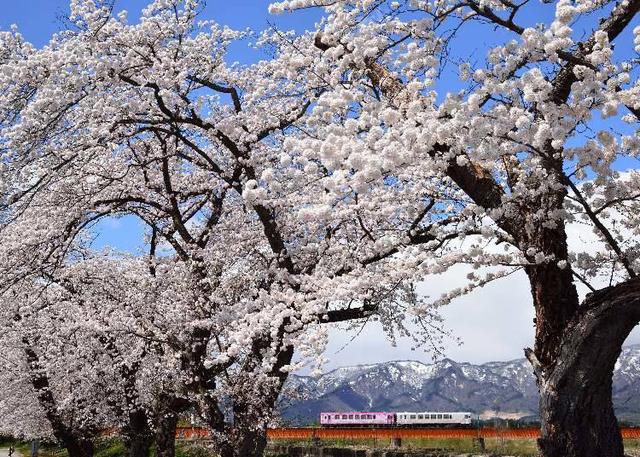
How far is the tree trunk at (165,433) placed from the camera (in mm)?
13516

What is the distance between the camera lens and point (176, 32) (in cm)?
1168

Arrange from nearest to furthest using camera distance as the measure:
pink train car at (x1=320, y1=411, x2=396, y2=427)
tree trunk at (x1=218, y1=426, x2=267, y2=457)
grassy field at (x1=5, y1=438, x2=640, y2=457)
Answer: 1. tree trunk at (x1=218, y1=426, x2=267, y2=457)
2. grassy field at (x1=5, y1=438, x2=640, y2=457)
3. pink train car at (x1=320, y1=411, x2=396, y2=427)

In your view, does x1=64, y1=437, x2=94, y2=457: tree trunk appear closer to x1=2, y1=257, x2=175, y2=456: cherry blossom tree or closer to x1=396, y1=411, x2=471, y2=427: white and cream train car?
x1=2, y1=257, x2=175, y2=456: cherry blossom tree

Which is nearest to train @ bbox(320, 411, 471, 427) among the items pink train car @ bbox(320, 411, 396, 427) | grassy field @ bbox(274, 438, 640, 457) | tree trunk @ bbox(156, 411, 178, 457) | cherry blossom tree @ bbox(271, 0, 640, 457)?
pink train car @ bbox(320, 411, 396, 427)

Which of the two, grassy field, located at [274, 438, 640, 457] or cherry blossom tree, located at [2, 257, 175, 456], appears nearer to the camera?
cherry blossom tree, located at [2, 257, 175, 456]

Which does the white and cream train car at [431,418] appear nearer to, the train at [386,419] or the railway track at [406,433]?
the train at [386,419]

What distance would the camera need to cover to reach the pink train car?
47500mm

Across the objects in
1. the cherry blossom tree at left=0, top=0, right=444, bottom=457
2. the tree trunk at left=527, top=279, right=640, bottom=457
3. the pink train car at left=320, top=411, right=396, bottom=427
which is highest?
the cherry blossom tree at left=0, top=0, right=444, bottom=457

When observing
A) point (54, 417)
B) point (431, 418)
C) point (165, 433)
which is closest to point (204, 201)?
point (165, 433)

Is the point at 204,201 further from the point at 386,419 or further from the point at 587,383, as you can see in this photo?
the point at 386,419

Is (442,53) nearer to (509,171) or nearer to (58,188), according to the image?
(509,171)

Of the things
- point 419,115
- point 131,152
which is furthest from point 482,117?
point 131,152

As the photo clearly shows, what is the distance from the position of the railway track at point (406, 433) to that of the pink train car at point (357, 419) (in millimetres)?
21654

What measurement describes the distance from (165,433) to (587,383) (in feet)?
31.7
